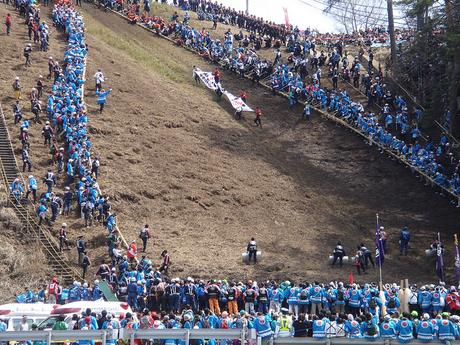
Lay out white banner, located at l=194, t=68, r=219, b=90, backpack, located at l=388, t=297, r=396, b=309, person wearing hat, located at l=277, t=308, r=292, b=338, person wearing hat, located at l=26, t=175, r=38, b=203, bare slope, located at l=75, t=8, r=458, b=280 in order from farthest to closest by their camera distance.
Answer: white banner, located at l=194, t=68, r=219, b=90, bare slope, located at l=75, t=8, r=458, b=280, person wearing hat, located at l=26, t=175, r=38, b=203, backpack, located at l=388, t=297, r=396, b=309, person wearing hat, located at l=277, t=308, r=292, b=338

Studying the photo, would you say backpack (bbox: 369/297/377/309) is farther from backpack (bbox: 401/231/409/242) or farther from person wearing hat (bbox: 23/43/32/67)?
person wearing hat (bbox: 23/43/32/67)

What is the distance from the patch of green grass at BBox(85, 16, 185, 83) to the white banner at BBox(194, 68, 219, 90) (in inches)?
43.1

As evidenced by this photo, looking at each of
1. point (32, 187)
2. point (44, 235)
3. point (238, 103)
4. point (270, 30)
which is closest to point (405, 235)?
point (44, 235)

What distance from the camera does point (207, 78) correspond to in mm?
64938

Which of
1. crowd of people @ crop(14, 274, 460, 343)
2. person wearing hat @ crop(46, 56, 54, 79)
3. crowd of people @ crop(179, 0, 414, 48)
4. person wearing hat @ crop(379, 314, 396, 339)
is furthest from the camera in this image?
crowd of people @ crop(179, 0, 414, 48)

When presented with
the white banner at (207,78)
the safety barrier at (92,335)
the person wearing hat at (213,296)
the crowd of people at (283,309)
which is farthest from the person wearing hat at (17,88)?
the safety barrier at (92,335)

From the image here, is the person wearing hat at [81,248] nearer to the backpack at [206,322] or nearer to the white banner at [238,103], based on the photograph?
the backpack at [206,322]

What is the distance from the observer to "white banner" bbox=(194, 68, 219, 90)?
6412cm

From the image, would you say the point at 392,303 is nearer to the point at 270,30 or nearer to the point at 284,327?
the point at 284,327

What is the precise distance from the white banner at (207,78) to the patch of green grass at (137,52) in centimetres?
Answer: 110

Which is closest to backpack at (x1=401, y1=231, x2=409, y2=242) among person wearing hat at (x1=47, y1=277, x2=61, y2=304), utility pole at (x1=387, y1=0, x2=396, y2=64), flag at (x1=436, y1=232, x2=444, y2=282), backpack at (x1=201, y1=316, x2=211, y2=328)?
flag at (x1=436, y1=232, x2=444, y2=282)

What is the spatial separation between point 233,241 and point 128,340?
1964 cm

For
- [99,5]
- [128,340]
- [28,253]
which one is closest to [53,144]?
[28,253]

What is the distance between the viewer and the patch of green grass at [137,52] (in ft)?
213
